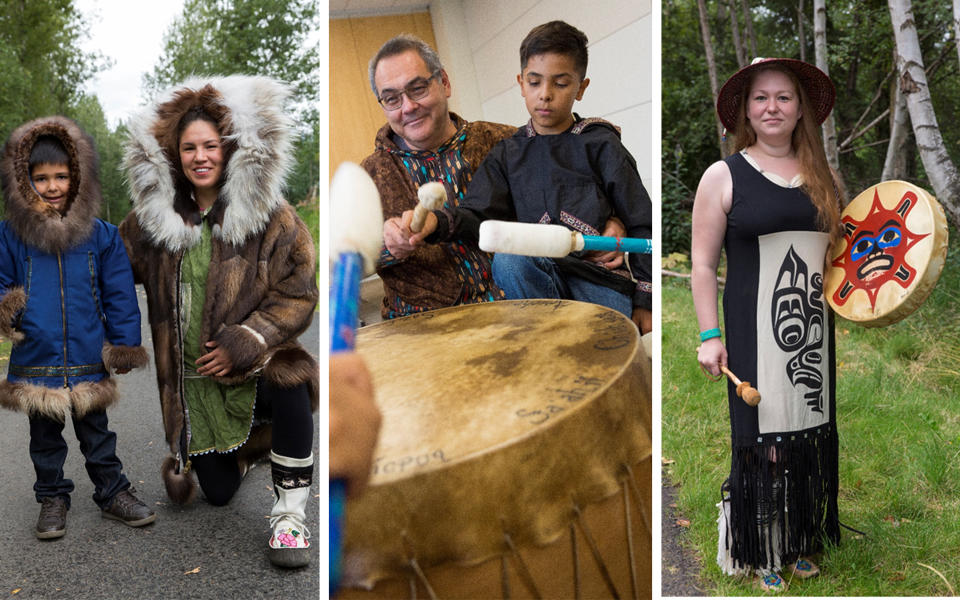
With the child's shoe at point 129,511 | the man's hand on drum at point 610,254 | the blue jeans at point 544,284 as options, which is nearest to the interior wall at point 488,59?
the man's hand on drum at point 610,254

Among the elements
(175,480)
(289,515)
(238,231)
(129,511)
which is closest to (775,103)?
(238,231)

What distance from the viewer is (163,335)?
88.0 inches

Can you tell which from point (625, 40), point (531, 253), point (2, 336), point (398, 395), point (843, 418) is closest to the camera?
point (398, 395)

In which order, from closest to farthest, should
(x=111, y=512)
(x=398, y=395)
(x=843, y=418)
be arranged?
(x=398, y=395), (x=111, y=512), (x=843, y=418)

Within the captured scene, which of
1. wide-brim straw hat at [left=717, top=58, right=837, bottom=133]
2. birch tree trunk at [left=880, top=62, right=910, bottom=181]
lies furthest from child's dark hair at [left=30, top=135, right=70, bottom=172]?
birch tree trunk at [left=880, top=62, right=910, bottom=181]

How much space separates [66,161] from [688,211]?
190 cm

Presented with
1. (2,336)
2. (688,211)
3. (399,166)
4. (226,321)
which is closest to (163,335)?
(226,321)

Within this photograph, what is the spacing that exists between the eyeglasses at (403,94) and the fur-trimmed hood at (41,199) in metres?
1.11

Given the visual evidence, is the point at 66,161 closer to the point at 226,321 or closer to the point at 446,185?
the point at 226,321

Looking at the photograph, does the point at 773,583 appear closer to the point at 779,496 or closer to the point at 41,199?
the point at 779,496

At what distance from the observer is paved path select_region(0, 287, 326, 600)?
2090 mm

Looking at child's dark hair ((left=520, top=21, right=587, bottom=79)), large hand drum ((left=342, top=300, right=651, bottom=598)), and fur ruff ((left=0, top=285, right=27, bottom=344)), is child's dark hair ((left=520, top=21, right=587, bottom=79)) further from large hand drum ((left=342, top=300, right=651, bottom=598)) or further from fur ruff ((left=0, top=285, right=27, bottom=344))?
fur ruff ((left=0, top=285, right=27, bottom=344))

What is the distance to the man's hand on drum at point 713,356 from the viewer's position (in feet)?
6.10

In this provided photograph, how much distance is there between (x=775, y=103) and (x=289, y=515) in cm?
166
